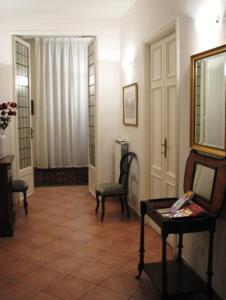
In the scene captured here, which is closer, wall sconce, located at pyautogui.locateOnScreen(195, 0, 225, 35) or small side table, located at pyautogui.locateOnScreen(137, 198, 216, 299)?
small side table, located at pyautogui.locateOnScreen(137, 198, 216, 299)

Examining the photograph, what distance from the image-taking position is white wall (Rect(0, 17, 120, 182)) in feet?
18.7

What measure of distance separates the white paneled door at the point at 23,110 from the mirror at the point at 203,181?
3.67 m

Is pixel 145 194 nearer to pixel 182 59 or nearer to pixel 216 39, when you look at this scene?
pixel 182 59

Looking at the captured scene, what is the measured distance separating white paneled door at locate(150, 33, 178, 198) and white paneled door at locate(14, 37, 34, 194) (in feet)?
7.94

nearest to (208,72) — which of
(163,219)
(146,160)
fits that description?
(163,219)

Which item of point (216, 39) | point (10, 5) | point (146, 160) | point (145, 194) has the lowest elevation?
point (145, 194)

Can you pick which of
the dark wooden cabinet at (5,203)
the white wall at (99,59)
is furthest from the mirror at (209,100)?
the white wall at (99,59)

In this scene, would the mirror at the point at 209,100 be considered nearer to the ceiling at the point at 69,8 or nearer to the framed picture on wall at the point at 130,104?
the framed picture on wall at the point at 130,104

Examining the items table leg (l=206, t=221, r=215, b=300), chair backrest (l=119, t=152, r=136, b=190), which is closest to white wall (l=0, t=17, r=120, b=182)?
chair backrest (l=119, t=152, r=136, b=190)

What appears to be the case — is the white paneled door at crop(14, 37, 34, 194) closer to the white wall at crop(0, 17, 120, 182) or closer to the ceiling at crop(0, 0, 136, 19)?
the white wall at crop(0, 17, 120, 182)

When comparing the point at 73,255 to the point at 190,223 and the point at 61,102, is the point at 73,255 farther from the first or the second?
the point at 61,102

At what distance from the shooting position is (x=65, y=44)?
8.32 metres

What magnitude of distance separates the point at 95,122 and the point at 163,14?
8.42 feet

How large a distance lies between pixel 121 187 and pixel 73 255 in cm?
145
